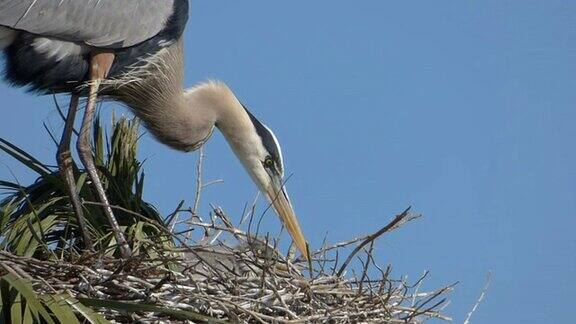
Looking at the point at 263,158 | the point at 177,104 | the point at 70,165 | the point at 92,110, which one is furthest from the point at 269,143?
the point at 70,165

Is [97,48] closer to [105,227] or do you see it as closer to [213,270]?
[105,227]

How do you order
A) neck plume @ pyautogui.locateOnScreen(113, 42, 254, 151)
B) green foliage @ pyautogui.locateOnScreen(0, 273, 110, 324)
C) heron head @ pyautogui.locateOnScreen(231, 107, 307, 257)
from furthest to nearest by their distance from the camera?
heron head @ pyautogui.locateOnScreen(231, 107, 307, 257) < neck plume @ pyautogui.locateOnScreen(113, 42, 254, 151) < green foliage @ pyautogui.locateOnScreen(0, 273, 110, 324)

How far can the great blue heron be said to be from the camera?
728cm

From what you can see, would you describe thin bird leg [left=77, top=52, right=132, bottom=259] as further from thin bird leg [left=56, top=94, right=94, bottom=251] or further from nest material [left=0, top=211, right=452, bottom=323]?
nest material [left=0, top=211, right=452, bottom=323]

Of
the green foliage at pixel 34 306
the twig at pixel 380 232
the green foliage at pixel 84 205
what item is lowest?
the green foliage at pixel 34 306

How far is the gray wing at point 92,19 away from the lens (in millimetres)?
7211

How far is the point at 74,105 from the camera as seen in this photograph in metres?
7.59

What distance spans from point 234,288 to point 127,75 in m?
2.50

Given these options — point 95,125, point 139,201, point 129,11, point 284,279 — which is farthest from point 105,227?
point 284,279

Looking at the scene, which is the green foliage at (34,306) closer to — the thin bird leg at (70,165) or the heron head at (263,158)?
the thin bird leg at (70,165)

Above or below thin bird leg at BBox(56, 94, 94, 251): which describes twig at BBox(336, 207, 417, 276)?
below

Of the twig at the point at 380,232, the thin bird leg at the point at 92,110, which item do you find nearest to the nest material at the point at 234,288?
the twig at the point at 380,232

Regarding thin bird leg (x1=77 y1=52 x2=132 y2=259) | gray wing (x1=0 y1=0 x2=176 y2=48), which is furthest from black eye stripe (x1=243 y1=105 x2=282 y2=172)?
thin bird leg (x1=77 y1=52 x2=132 y2=259)

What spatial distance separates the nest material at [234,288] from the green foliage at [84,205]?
640 mm
